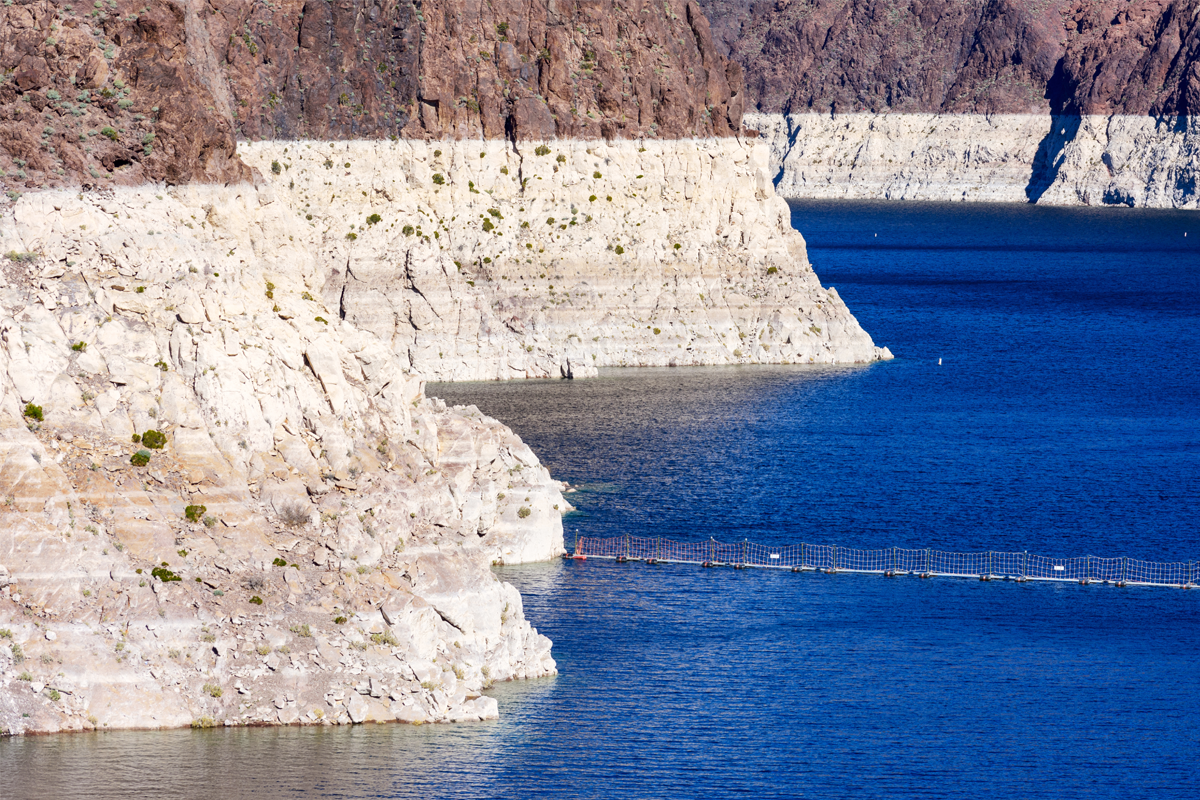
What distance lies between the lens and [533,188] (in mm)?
163375

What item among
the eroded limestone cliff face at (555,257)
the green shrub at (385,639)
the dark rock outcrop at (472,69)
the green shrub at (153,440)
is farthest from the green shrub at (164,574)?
the eroded limestone cliff face at (555,257)

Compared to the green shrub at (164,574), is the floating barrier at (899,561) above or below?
above

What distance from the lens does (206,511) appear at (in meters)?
68.8

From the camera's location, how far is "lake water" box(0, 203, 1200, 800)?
64062 millimetres

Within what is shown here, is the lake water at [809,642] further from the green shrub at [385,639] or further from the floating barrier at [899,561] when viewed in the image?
the green shrub at [385,639]

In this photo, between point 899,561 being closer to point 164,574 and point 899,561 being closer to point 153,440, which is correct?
point 153,440

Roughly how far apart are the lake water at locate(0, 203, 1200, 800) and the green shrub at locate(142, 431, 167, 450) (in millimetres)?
9954

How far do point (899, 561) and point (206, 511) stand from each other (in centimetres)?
3928

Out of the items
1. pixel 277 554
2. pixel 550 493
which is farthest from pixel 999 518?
pixel 277 554

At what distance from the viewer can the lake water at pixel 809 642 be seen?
210ft

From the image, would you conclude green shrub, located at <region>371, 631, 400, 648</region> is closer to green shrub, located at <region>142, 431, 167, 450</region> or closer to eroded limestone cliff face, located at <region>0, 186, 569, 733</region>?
eroded limestone cliff face, located at <region>0, 186, 569, 733</region>

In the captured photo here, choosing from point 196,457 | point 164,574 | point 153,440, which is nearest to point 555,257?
point 196,457

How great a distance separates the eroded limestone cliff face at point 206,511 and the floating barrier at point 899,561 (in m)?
22.3

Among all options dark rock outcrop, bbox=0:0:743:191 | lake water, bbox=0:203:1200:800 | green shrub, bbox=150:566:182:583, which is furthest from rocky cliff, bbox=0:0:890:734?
dark rock outcrop, bbox=0:0:743:191
